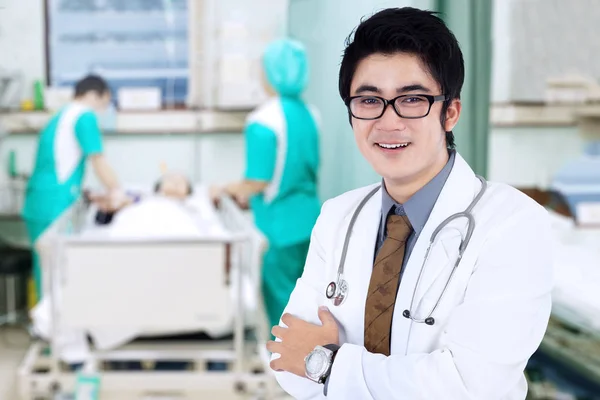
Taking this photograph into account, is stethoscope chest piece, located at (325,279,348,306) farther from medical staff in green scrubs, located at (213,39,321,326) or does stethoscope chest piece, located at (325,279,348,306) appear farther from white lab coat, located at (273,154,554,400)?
medical staff in green scrubs, located at (213,39,321,326)

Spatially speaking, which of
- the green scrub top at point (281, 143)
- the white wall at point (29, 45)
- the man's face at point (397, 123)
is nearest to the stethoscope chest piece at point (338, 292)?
the man's face at point (397, 123)

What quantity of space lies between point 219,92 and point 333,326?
3193 millimetres

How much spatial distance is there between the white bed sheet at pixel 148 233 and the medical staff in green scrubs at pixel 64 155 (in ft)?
0.63

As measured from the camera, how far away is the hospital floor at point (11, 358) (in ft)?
7.87

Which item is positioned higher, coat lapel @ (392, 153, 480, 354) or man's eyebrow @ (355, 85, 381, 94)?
man's eyebrow @ (355, 85, 381, 94)

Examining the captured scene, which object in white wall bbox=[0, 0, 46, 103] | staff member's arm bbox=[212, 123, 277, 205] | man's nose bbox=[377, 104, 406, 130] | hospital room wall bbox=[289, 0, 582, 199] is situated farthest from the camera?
white wall bbox=[0, 0, 46, 103]

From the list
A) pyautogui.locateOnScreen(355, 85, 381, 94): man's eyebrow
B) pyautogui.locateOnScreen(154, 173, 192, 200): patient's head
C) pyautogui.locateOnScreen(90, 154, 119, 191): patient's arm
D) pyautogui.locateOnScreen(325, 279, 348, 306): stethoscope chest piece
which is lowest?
pyautogui.locateOnScreen(154, 173, 192, 200): patient's head

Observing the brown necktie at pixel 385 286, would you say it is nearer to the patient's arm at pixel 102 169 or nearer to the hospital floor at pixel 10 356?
the hospital floor at pixel 10 356

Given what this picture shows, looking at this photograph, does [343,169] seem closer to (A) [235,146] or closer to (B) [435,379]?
(B) [435,379]

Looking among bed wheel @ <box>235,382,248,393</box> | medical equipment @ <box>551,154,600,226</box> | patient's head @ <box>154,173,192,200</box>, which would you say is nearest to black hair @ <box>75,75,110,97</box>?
patient's head @ <box>154,173,192,200</box>

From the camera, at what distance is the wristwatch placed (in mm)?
510

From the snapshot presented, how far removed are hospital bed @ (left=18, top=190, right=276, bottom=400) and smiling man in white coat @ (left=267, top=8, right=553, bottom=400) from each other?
4.48 feet

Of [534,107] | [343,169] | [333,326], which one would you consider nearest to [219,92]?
[534,107]

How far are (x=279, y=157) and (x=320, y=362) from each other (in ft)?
4.73
